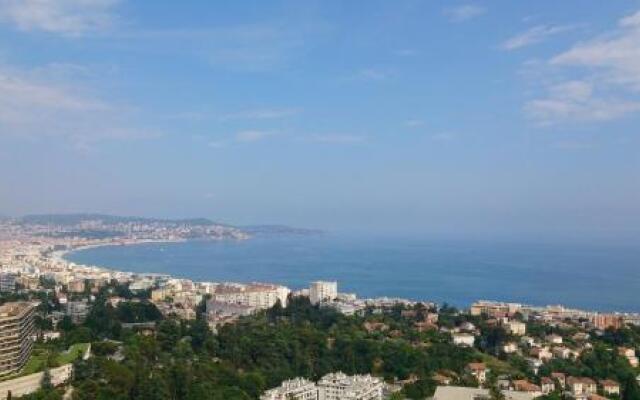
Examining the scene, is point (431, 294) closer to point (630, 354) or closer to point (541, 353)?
point (541, 353)

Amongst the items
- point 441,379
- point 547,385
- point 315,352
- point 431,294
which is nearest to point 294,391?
point 315,352

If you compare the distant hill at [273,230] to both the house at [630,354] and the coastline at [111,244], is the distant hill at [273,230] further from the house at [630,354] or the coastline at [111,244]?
the house at [630,354]

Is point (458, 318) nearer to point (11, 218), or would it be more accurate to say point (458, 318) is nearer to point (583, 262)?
point (583, 262)

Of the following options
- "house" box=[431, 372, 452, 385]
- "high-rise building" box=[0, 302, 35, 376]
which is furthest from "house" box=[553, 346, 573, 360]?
"high-rise building" box=[0, 302, 35, 376]

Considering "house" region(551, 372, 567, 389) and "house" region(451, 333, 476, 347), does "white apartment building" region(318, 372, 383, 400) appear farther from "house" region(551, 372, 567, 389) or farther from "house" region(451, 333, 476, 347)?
"house" region(451, 333, 476, 347)

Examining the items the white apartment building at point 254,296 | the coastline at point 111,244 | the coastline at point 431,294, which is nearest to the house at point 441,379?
the white apartment building at point 254,296
